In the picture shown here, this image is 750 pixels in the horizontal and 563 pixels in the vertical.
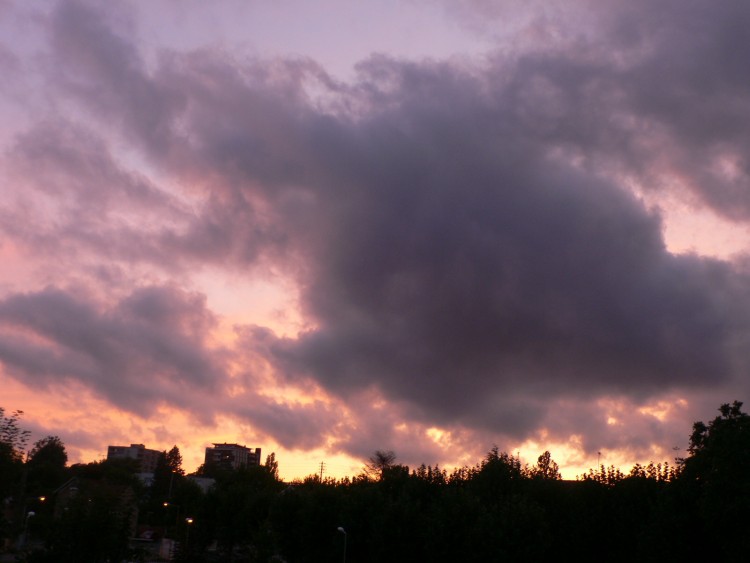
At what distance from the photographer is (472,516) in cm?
5581

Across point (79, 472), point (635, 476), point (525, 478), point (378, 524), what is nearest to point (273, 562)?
point (378, 524)

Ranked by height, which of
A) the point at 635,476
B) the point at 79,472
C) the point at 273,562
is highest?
the point at 79,472

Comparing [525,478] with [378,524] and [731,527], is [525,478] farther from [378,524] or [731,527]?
[731,527]

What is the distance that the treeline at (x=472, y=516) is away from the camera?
→ 41688 millimetres

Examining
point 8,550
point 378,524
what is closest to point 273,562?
point 378,524

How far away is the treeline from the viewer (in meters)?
41.7

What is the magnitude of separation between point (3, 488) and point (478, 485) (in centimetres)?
4587

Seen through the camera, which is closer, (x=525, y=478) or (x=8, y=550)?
(x=525, y=478)

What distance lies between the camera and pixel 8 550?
258 feet

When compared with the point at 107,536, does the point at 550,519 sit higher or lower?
higher

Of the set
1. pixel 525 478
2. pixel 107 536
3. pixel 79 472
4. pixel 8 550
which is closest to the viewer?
pixel 107 536

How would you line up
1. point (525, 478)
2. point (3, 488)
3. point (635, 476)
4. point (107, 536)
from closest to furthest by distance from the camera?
point (3, 488) < point (107, 536) < point (635, 476) < point (525, 478)

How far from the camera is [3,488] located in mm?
33031

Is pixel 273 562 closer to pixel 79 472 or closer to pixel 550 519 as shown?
pixel 550 519
